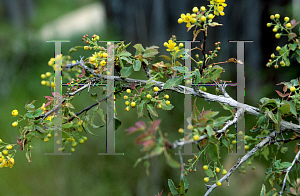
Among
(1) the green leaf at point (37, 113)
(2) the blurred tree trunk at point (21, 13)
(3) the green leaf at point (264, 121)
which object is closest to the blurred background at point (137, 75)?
(2) the blurred tree trunk at point (21, 13)

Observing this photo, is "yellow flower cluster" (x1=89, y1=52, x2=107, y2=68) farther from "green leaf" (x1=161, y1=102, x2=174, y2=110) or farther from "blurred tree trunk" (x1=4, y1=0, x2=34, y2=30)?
"blurred tree trunk" (x1=4, y1=0, x2=34, y2=30)

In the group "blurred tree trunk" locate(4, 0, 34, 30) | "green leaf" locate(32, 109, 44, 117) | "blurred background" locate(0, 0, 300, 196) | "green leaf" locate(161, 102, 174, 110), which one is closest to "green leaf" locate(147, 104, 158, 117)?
"green leaf" locate(161, 102, 174, 110)

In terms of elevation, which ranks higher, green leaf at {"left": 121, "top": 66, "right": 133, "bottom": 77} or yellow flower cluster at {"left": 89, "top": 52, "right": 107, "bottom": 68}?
yellow flower cluster at {"left": 89, "top": 52, "right": 107, "bottom": 68}

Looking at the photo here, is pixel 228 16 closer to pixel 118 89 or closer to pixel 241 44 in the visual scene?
pixel 241 44

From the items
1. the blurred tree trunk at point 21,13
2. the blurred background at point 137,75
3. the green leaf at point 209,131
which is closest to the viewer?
the green leaf at point 209,131

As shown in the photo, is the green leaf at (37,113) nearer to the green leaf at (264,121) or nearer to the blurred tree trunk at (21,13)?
the green leaf at (264,121)

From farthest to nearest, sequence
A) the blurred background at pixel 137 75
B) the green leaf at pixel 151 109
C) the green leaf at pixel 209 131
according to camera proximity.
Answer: the blurred background at pixel 137 75 → the green leaf at pixel 151 109 → the green leaf at pixel 209 131

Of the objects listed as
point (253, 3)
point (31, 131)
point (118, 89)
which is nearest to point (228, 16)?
point (253, 3)

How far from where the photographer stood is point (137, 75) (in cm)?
98

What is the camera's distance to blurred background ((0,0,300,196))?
86 cm

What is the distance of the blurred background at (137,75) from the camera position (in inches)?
34.0

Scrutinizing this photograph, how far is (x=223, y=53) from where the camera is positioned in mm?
887

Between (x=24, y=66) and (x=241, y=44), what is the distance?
0.96 meters

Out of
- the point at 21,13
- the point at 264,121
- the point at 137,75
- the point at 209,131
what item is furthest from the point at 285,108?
the point at 21,13
